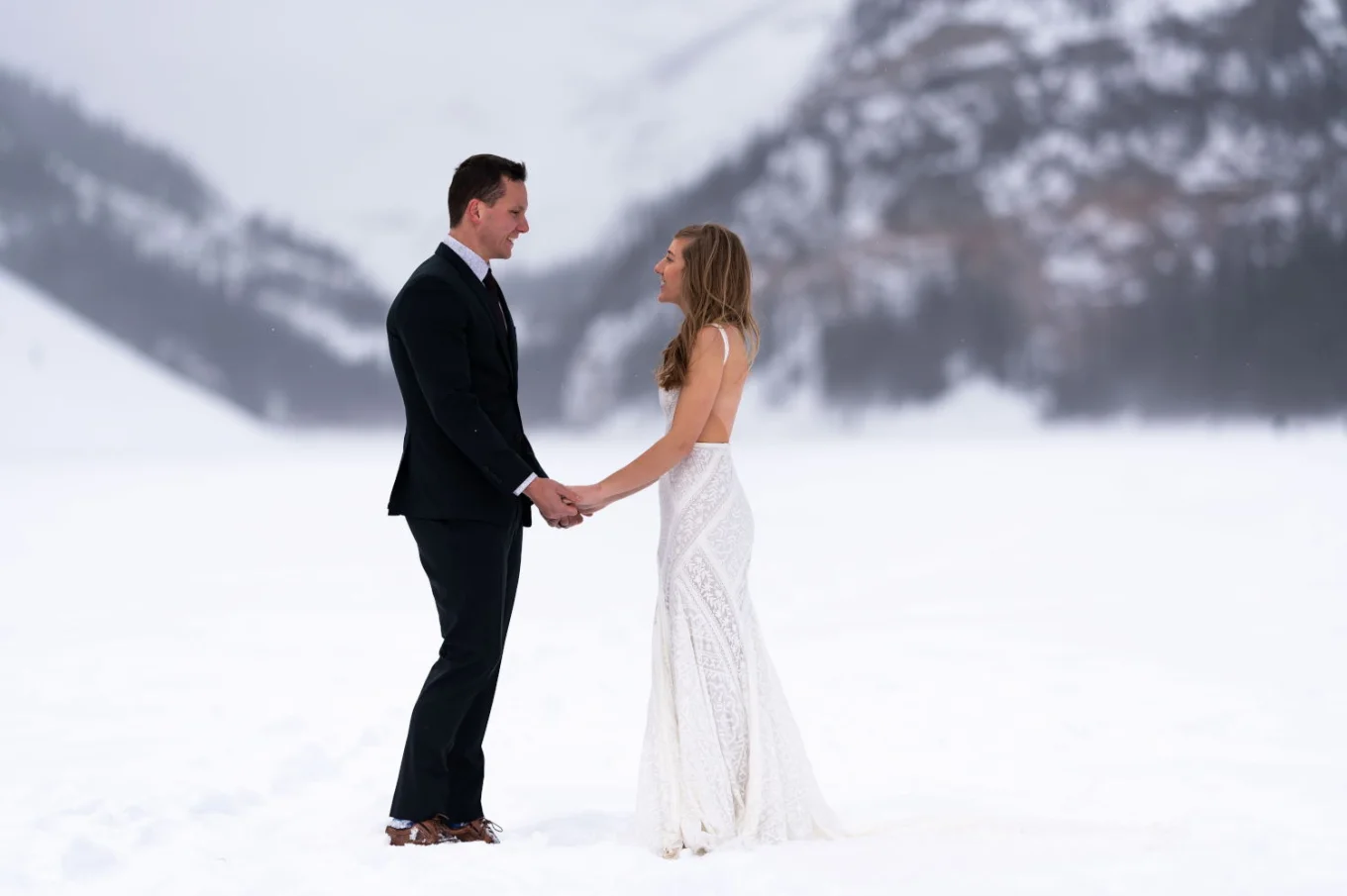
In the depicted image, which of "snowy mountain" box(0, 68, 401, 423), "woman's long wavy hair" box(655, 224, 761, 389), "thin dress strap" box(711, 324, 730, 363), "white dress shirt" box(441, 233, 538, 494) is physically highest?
"snowy mountain" box(0, 68, 401, 423)

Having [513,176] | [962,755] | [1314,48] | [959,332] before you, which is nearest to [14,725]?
[513,176]

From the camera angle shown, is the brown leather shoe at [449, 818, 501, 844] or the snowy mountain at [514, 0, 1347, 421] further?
the snowy mountain at [514, 0, 1347, 421]

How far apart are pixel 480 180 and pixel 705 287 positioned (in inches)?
20.8

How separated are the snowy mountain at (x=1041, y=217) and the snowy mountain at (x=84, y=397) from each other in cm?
427

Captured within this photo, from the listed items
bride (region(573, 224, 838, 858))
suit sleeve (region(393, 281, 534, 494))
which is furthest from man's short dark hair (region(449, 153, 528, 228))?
bride (region(573, 224, 838, 858))

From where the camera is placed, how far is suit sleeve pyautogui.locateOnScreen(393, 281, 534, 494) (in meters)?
2.50

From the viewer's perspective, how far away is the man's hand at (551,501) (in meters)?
2.56

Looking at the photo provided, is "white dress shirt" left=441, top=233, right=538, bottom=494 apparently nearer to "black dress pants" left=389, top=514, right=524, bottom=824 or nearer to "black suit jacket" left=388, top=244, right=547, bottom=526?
"black suit jacket" left=388, top=244, right=547, bottom=526

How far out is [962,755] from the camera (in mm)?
3371

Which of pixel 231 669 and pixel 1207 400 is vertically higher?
pixel 1207 400

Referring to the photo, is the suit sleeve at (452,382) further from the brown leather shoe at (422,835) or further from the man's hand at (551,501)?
the brown leather shoe at (422,835)

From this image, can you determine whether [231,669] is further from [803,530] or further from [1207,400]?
[1207,400]

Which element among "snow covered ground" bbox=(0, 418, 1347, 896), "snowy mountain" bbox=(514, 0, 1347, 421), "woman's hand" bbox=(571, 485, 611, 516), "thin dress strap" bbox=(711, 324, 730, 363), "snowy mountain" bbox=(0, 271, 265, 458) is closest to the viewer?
"snow covered ground" bbox=(0, 418, 1347, 896)

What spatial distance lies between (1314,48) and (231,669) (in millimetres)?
17572
